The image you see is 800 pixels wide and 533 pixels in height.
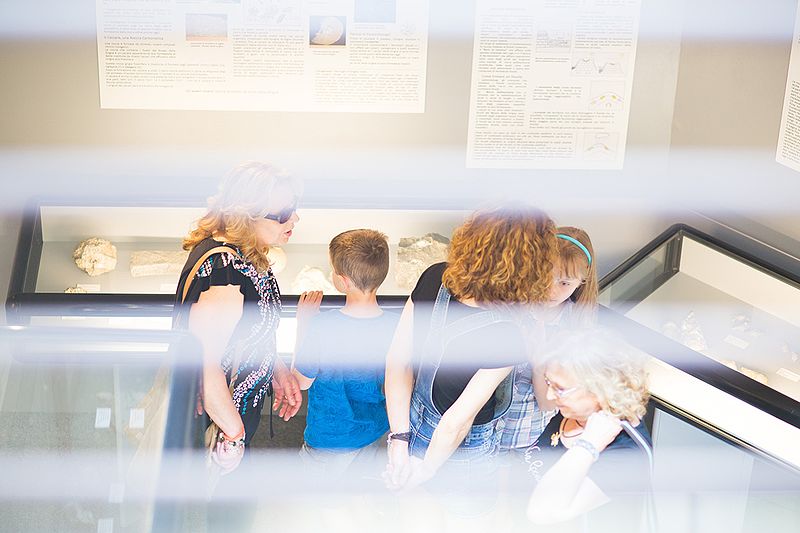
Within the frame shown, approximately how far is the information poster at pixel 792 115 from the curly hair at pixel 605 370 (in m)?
0.48

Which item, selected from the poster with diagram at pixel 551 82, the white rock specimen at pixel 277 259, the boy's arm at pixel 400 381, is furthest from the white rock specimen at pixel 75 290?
the poster with diagram at pixel 551 82

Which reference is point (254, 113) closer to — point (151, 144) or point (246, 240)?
point (151, 144)

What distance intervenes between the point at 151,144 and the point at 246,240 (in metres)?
0.60

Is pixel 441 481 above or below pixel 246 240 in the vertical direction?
below

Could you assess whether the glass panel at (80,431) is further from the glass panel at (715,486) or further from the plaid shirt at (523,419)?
the glass panel at (715,486)

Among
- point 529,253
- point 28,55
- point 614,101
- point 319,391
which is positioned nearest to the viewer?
point 529,253

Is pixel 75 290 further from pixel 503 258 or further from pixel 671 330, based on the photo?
pixel 671 330

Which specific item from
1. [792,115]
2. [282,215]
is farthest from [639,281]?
[282,215]

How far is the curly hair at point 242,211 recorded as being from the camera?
1.04 m

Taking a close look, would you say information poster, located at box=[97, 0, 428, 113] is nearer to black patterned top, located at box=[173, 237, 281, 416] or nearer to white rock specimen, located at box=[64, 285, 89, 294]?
white rock specimen, located at box=[64, 285, 89, 294]

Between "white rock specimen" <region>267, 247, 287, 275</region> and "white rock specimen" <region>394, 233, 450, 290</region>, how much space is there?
18 cm

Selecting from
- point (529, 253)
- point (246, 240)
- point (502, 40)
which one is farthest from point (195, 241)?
point (502, 40)

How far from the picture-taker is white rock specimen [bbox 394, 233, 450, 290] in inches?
55.8

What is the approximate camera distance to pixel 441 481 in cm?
105
